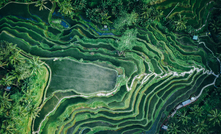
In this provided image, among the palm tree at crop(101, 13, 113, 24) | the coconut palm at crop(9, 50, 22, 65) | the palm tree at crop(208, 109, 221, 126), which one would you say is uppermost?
the palm tree at crop(101, 13, 113, 24)

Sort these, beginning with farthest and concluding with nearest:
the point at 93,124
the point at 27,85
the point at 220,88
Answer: the point at 220,88, the point at 93,124, the point at 27,85

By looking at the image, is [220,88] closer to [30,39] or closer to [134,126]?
[134,126]

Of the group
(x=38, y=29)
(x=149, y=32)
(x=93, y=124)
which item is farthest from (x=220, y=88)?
(x=38, y=29)

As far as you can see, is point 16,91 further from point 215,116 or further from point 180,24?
point 215,116

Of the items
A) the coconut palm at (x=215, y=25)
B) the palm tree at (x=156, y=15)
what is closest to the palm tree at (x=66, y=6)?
the palm tree at (x=156, y=15)

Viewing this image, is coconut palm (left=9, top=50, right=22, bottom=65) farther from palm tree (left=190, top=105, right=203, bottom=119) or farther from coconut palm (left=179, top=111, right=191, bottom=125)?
palm tree (left=190, top=105, right=203, bottom=119)

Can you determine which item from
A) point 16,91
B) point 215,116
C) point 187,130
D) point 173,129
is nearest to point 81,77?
point 16,91

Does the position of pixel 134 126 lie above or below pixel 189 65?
below

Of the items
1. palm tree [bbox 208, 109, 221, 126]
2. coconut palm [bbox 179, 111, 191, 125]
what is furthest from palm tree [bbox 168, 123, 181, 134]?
palm tree [bbox 208, 109, 221, 126]

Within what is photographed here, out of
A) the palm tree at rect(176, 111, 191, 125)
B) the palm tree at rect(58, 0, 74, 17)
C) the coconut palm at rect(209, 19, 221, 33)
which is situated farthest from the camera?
the coconut palm at rect(209, 19, 221, 33)
